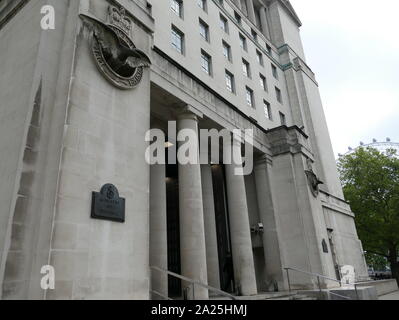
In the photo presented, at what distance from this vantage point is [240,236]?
1798cm

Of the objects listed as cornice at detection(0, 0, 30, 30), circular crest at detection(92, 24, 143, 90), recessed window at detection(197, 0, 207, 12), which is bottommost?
circular crest at detection(92, 24, 143, 90)

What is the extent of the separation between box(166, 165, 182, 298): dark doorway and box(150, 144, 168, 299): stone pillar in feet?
22.3

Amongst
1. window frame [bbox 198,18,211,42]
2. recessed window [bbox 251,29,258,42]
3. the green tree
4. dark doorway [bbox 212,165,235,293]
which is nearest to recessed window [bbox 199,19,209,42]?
window frame [bbox 198,18,211,42]

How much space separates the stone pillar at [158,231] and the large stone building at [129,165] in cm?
5

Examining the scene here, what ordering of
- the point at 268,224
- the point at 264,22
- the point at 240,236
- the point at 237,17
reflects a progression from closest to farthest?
the point at 240,236 < the point at 268,224 < the point at 237,17 < the point at 264,22

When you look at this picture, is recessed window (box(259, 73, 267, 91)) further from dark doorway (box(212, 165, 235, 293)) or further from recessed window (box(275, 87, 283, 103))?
dark doorway (box(212, 165, 235, 293))

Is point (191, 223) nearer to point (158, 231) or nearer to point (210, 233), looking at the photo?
point (158, 231)

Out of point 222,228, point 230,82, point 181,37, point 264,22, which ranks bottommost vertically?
point 222,228

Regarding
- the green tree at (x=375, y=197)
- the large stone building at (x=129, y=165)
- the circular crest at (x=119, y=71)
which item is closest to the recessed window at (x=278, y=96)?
the large stone building at (x=129, y=165)

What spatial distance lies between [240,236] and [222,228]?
5.47 m

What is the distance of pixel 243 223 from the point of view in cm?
1836

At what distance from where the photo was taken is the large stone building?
8.09 m

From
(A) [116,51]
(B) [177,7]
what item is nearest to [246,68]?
(B) [177,7]
